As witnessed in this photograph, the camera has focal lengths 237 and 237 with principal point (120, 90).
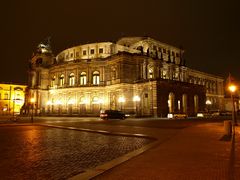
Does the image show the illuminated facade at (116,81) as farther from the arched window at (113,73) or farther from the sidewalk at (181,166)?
the sidewalk at (181,166)

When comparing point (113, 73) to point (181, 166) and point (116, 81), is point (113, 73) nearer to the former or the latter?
point (116, 81)

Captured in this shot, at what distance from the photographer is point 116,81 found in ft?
195

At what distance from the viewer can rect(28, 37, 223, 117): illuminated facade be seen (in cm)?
5556

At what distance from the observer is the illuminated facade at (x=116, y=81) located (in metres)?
55.6

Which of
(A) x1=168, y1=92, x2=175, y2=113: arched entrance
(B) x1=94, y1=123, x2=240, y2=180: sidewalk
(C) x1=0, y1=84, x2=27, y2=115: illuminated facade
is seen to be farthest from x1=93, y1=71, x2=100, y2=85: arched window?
(B) x1=94, y1=123, x2=240, y2=180: sidewalk

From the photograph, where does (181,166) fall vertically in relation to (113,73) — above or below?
below

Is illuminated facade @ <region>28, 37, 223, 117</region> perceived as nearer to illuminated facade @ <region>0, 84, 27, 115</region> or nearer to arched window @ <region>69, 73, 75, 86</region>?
arched window @ <region>69, 73, 75, 86</region>

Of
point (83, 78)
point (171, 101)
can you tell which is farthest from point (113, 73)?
point (171, 101)

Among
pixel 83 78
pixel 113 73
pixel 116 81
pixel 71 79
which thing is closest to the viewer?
pixel 116 81

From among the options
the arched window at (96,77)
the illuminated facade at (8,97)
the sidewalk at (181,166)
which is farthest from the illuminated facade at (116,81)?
the sidewalk at (181,166)

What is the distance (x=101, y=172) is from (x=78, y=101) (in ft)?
199

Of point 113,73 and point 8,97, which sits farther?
point 8,97

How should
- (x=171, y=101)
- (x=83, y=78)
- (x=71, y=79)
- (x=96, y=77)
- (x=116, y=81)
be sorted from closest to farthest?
(x=171, y=101) → (x=116, y=81) → (x=96, y=77) → (x=83, y=78) → (x=71, y=79)

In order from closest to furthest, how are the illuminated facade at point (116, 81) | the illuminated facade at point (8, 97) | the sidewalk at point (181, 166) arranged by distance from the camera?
1. the sidewalk at point (181, 166)
2. the illuminated facade at point (116, 81)
3. the illuminated facade at point (8, 97)
